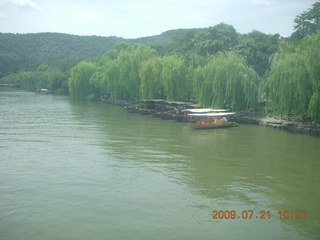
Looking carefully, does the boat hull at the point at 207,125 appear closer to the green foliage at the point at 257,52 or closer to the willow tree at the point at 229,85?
the willow tree at the point at 229,85

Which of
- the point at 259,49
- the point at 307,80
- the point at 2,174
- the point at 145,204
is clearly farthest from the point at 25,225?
the point at 259,49

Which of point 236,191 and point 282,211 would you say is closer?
point 282,211

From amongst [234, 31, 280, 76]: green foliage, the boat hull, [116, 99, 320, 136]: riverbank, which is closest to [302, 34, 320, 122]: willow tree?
[116, 99, 320, 136]: riverbank

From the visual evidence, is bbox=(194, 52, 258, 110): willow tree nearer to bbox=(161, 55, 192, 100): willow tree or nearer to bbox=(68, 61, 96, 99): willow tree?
bbox=(161, 55, 192, 100): willow tree

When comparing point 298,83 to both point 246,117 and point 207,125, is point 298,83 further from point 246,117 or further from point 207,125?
point 207,125

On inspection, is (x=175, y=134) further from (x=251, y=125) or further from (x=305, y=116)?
(x=305, y=116)

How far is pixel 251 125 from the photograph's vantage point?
3459cm

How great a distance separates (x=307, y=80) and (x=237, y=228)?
2079 cm

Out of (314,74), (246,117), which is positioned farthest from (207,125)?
(314,74)

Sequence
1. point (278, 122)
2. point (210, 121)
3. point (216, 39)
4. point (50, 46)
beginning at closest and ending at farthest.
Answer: point (278, 122)
point (210, 121)
point (216, 39)
point (50, 46)
